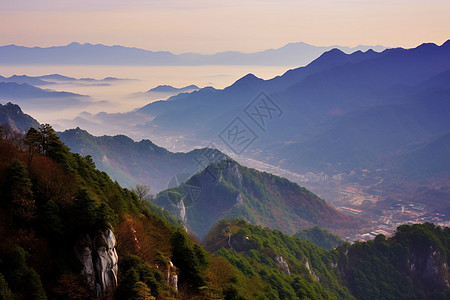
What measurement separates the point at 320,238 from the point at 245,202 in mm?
28168

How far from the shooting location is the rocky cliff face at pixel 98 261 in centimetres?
1834

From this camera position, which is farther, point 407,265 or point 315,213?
point 315,213

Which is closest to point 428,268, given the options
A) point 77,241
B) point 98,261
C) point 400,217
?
point 98,261

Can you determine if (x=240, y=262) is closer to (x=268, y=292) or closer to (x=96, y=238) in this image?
(x=268, y=292)

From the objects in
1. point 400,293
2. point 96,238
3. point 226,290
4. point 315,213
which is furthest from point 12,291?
point 315,213

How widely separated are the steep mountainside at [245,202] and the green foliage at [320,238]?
1588 centimetres

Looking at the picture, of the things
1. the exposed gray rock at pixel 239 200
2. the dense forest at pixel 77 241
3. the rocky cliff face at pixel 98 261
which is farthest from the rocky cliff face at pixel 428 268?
the rocky cliff face at pixel 98 261

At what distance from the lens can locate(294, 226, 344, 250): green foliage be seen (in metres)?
112

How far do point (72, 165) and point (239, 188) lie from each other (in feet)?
365

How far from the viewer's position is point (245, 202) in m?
129

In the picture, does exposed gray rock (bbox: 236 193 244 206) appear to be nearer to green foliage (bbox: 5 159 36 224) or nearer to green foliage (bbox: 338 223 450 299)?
green foliage (bbox: 338 223 450 299)

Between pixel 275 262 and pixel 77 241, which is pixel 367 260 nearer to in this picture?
pixel 275 262

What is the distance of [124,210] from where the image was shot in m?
25.7

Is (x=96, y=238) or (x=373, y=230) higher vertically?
(x=96, y=238)
